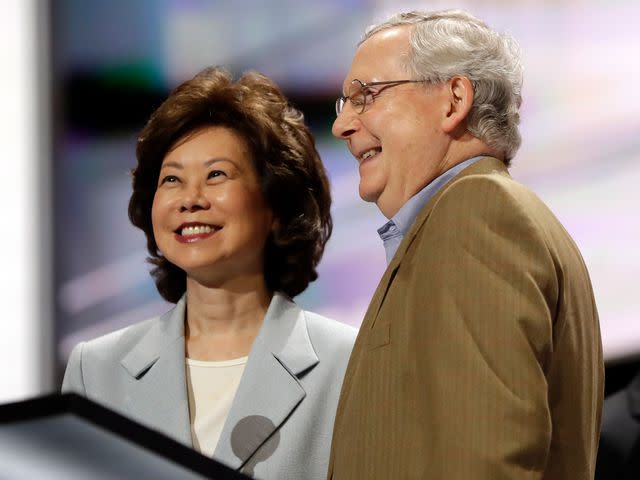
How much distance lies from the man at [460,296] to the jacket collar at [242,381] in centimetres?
44

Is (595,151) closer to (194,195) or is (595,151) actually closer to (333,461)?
(194,195)

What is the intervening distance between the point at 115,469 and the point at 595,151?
139 inches

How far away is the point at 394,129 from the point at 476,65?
0.16 m

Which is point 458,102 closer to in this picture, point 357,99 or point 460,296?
point 357,99

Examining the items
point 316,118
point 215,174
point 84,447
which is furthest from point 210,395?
point 316,118

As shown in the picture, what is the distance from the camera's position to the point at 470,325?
1168mm

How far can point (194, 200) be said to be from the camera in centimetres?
188

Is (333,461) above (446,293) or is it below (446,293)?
below

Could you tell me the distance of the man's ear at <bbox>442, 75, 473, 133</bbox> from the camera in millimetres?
1436

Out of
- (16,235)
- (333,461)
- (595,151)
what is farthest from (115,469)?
(595,151)

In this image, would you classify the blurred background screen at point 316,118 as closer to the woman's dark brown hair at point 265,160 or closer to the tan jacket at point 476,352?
the woman's dark brown hair at point 265,160

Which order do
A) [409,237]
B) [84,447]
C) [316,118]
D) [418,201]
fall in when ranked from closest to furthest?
1. [84,447]
2. [409,237]
3. [418,201]
4. [316,118]

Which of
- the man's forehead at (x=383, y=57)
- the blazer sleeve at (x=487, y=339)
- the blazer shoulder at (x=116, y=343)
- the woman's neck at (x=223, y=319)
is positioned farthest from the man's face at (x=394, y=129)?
the blazer shoulder at (x=116, y=343)

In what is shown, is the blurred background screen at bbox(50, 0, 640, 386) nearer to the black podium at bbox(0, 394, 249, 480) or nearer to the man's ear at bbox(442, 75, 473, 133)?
the man's ear at bbox(442, 75, 473, 133)
